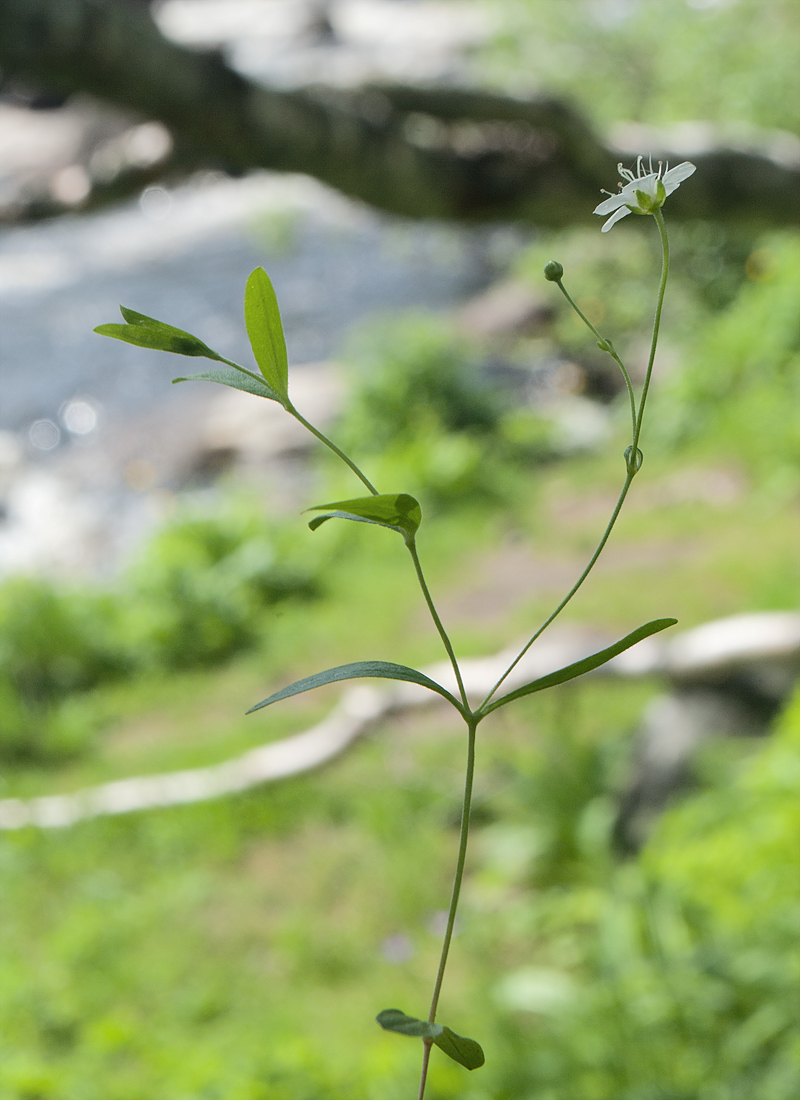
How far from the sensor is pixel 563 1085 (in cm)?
245

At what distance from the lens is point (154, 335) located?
0.42m

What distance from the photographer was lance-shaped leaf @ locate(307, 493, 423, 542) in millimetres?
387

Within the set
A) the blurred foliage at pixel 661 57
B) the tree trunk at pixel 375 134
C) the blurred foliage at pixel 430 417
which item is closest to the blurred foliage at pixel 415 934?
the tree trunk at pixel 375 134

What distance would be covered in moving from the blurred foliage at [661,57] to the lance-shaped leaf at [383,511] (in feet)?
38.5

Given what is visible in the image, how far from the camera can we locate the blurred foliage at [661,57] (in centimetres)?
1091

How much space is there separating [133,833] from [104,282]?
Result: 44.5 feet

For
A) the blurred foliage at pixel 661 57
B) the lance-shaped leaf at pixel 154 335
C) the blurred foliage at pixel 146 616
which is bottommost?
the blurred foliage at pixel 146 616

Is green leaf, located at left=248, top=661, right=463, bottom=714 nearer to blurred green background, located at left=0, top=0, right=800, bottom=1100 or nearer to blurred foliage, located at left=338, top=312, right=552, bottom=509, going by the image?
blurred green background, located at left=0, top=0, right=800, bottom=1100

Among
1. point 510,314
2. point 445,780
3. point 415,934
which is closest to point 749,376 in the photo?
point 510,314

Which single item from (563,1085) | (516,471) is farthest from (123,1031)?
(516,471)

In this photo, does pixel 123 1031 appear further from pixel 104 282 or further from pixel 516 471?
pixel 104 282

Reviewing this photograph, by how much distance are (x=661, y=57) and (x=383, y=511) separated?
13952mm

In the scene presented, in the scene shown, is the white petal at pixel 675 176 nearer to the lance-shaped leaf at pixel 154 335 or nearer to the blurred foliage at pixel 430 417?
the lance-shaped leaf at pixel 154 335

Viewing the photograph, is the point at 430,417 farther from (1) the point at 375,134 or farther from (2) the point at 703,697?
(1) the point at 375,134
